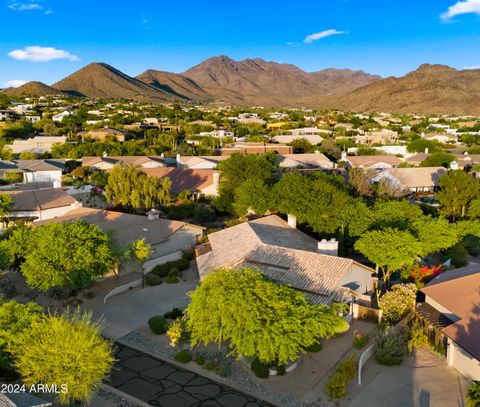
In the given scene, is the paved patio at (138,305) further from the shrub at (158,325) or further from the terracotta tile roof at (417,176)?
the terracotta tile roof at (417,176)

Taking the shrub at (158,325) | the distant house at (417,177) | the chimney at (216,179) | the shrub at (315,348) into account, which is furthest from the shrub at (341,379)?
the distant house at (417,177)

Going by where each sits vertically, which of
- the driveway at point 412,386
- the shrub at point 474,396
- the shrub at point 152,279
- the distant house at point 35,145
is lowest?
the driveway at point 412,386

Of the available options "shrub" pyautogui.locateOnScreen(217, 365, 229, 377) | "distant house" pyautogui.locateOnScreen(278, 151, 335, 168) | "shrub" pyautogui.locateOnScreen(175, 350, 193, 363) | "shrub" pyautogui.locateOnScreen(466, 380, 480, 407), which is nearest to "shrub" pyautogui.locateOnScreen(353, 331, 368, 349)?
"shrub" pyautogui.locateOnScreen(466, 380, 480, 407)

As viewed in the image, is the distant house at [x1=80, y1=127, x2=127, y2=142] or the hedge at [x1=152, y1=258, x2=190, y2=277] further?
the distant house at [x1=80, y1=127, x2=127, y2=142]

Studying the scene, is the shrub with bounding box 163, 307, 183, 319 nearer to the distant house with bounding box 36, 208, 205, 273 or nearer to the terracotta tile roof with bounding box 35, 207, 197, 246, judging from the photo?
the distant house with bounding box 36, 208, 205, 273

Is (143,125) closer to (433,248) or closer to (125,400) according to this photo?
→ (433,248)

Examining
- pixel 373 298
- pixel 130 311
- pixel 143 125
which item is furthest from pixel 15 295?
pixel 143 125
